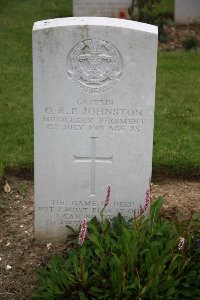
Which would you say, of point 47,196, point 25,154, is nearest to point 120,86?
point 47,196

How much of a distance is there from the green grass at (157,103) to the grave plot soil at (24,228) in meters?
0.29

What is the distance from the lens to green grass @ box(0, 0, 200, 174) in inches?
225

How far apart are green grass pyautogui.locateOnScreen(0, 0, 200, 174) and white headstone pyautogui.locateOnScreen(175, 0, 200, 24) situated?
4.64 feet

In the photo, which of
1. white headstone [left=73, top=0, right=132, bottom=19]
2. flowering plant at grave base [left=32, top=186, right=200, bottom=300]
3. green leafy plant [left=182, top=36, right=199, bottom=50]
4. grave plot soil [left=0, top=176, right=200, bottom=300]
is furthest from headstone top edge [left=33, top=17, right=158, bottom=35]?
white headstone [left=73, top=0, right=132, bottom=19]

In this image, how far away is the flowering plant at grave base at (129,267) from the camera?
3613 mm

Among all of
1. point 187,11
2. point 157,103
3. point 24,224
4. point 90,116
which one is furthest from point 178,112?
point 187,11

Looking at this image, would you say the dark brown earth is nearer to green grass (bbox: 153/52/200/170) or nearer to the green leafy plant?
green grass (bbox: 153/52/200/170)

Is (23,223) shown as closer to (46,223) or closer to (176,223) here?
(46,223)

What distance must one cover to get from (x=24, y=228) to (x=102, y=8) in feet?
20.7

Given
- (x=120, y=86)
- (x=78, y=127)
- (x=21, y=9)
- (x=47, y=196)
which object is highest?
(x=21, y=9)

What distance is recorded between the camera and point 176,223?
160 inches

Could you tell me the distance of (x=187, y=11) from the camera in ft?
33.9

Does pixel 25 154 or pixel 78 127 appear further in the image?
pixel 25 154

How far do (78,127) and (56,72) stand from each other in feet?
1.27
